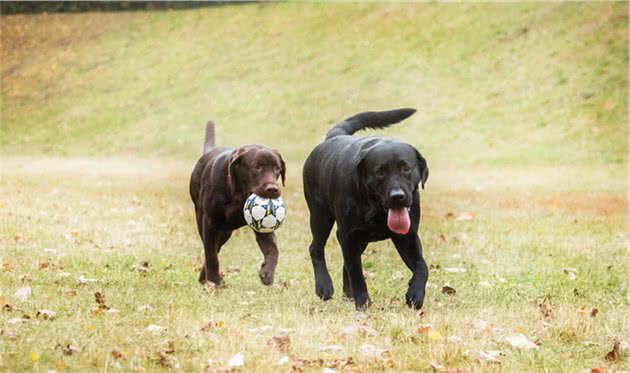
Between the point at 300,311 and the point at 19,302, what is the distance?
1.80 meters

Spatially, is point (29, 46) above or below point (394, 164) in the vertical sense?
above

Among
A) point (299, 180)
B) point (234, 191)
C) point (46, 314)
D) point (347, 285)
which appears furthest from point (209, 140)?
point (299, 180)

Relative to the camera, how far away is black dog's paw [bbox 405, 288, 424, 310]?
5.98 metres

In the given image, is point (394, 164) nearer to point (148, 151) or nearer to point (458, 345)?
point (458, 345)

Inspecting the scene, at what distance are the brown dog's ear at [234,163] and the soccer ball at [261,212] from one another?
21cm

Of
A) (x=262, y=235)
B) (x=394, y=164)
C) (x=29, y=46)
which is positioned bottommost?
(x=262, y=235)

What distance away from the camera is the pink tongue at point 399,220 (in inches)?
224

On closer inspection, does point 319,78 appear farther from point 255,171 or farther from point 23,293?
point 23,293

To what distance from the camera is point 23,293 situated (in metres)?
5.96

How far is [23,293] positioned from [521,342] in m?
3.23

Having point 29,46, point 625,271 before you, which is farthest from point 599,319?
point 29,46

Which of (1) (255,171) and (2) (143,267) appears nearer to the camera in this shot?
(1) (255,171)

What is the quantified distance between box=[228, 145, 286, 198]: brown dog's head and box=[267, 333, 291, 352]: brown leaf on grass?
2.06 metres

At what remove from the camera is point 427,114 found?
31.8m
